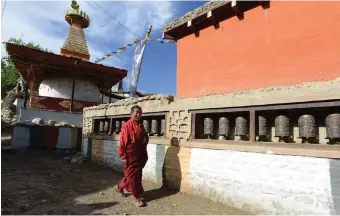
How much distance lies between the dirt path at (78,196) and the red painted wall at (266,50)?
250 centimetres

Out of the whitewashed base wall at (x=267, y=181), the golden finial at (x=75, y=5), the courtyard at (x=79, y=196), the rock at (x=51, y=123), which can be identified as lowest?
the courtyard at (x=79, y=196)

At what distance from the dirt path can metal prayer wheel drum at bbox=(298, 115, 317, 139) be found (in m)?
1.71

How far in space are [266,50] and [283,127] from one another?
63.6 inches

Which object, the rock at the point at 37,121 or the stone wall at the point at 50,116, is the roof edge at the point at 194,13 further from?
the stone wall at the point at 50,116

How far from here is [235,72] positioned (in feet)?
19.2

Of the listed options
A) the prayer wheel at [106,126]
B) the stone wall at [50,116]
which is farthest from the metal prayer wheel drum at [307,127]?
the stone wall at [50,116]

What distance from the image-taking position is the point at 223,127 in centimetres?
554

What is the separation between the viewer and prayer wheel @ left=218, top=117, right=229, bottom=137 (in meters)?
5.52

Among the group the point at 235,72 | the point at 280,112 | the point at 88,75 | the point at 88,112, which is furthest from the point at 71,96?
the point at 280,112

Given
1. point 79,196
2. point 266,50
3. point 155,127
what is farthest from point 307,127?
point 79,196

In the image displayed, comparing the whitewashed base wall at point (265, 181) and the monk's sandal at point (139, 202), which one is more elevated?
the whitewashed base wall at point (265, 181)

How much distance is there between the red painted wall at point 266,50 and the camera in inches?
176

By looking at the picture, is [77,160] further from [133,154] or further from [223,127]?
[223,127]

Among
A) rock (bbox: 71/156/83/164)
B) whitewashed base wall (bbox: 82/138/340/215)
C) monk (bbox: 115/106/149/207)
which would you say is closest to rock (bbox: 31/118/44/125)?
rock (bbox: 71/156/83/164)
